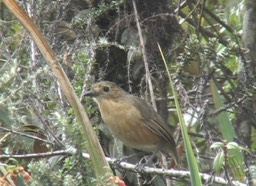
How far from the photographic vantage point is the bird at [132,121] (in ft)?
16.5

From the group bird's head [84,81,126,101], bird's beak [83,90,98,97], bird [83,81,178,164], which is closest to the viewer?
bird's beak [83,90,98,97]

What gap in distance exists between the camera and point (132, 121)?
525cm

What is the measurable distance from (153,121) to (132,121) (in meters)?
0.17

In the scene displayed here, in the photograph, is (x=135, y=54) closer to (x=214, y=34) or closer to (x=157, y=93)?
(x=157, y=93)

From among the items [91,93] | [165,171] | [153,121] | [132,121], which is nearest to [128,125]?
[132,121]

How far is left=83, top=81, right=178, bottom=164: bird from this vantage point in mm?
5023

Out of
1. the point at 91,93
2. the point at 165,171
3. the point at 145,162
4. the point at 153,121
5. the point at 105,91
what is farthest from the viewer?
the point at 153,121

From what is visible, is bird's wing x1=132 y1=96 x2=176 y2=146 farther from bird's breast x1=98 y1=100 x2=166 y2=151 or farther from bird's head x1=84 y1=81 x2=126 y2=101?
bird's head x1=84 y1=81 x2=126 y2=101

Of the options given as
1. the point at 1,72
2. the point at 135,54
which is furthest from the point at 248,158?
the point at 135,54

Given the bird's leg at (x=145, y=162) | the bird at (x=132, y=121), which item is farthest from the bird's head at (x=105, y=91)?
the bird's leg at (x=145, y=162)

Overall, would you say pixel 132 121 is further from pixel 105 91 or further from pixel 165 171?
pixel 165 171

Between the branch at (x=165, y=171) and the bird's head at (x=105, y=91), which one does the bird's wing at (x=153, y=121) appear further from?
the branch at (x=165, y=171)

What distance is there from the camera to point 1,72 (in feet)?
11.1

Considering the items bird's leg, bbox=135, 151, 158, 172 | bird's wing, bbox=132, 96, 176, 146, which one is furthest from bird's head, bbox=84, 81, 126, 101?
bird's leg, bbox=135, 151, 158, 172
